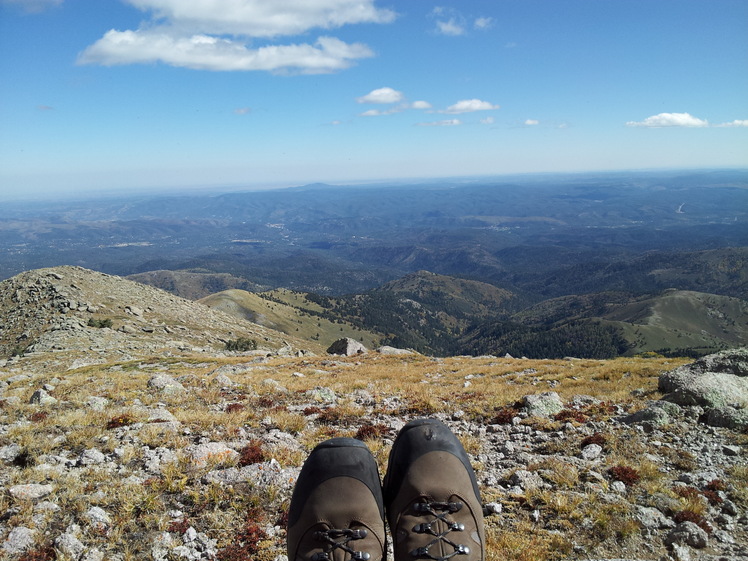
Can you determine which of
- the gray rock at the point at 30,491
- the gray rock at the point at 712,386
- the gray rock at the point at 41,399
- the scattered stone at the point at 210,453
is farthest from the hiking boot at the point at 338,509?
the gray rock at the point at 41,399

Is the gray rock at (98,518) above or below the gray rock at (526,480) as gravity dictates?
above

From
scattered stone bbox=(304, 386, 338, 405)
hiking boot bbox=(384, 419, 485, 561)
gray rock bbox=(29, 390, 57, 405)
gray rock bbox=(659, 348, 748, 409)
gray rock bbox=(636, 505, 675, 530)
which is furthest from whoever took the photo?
scattered stone bbox=(304, 386, 338, 405)

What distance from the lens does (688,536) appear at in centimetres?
479

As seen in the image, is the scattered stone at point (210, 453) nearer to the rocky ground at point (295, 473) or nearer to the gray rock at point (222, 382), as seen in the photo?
the rocky ground at point (295, 473)

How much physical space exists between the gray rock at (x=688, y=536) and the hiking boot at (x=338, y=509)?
12.4 feet

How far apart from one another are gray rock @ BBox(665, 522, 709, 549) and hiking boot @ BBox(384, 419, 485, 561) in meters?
2.46

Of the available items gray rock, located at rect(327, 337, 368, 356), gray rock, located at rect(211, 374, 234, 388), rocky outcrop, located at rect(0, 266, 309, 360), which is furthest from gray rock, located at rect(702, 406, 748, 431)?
rocky outcrop, located at rect(0, 266, 309, 360)

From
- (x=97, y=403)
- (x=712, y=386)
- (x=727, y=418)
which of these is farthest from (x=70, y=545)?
(x=712, y=386)

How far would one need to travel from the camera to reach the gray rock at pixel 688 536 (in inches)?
186

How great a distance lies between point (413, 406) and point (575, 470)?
5.54 m

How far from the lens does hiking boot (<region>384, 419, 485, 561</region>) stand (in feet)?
14.8

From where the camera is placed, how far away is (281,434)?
357 inches

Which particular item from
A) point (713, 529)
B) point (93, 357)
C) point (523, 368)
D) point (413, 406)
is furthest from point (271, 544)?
point (93, 357)

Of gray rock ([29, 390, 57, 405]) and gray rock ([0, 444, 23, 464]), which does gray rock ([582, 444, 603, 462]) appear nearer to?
gray rock ([0, 444, 23, 464])
